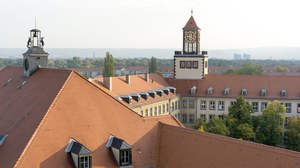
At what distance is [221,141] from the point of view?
81.9 ft

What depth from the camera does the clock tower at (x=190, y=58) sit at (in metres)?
73.8

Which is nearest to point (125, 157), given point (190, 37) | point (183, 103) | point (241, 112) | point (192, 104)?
point (241, 112)

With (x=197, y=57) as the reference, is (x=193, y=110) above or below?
below

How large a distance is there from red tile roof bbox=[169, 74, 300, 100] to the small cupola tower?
41.6 metres

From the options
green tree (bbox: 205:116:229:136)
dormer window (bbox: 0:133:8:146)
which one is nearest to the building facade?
green tree (bbox: 205:116:229:136)

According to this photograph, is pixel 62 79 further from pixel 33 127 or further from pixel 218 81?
pixel 218 81

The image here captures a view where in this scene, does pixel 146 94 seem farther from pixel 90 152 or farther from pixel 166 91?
pixel 90 152

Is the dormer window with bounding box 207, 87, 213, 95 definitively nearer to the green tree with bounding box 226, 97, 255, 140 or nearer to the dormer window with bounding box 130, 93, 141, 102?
the green tree with bounding box 226, 97, 255, 140

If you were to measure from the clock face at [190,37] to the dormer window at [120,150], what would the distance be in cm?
5073

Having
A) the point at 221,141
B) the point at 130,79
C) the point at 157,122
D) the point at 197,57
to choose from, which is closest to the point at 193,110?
the point at 197,57

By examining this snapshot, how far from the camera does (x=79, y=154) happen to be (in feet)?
77.0

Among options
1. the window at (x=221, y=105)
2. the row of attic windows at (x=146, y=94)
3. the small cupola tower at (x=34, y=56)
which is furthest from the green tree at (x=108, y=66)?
the small cupola tower at (x=34, y=56)

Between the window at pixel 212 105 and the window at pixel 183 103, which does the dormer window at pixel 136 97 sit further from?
the window at pixel 212 105

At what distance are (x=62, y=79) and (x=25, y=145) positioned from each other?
19.7 ft
